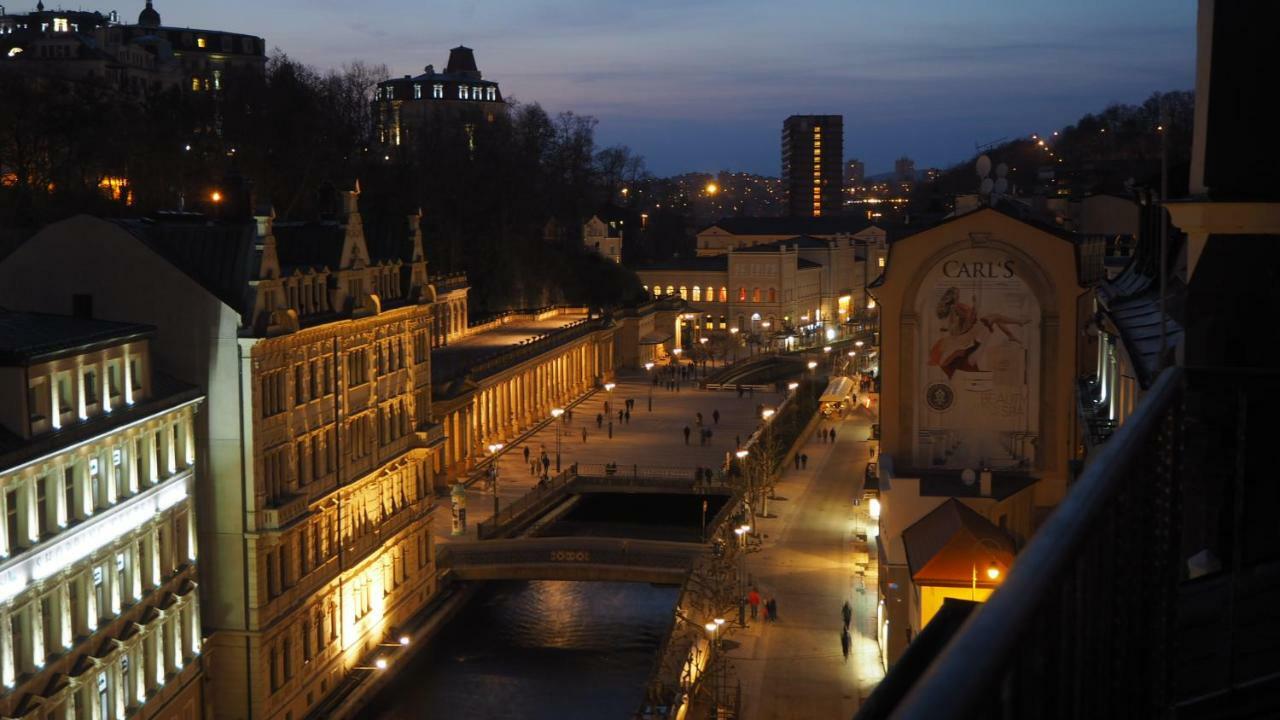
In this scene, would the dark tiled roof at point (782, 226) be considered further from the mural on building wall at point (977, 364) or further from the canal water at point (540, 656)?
the mural on building wall at point (977, 364)

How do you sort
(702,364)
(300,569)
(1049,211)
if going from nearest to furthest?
1. (300,569)
2. (1049,211)
3. (702,364)

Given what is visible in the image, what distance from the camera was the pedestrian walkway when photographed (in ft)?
103

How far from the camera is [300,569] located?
3288 cm

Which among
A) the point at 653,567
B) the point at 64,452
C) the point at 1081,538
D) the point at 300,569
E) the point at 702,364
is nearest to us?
the point at 1081,538

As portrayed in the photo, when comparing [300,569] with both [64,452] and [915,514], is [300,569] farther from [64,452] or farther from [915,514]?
[915,514]

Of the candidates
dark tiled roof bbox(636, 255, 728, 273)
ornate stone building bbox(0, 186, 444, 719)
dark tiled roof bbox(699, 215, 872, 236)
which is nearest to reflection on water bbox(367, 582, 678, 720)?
ornate stone building bbox(0, 186, 444, 719)

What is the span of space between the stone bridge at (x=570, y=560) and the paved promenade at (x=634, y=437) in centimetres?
290

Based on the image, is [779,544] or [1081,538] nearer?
[1081,538]

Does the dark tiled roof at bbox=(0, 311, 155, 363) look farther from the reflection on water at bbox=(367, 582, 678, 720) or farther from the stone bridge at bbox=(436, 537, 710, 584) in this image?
the stone bridge at bbox=(436, 537, 710, 584)

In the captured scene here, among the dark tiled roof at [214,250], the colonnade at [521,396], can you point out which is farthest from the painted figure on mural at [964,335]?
the colonnade at [521,396]

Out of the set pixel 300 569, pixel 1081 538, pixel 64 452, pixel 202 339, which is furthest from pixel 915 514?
pixel 1081 538

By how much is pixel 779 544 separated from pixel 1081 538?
4274 cm

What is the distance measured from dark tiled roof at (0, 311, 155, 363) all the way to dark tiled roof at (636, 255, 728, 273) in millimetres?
89566

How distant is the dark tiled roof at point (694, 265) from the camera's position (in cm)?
11581
